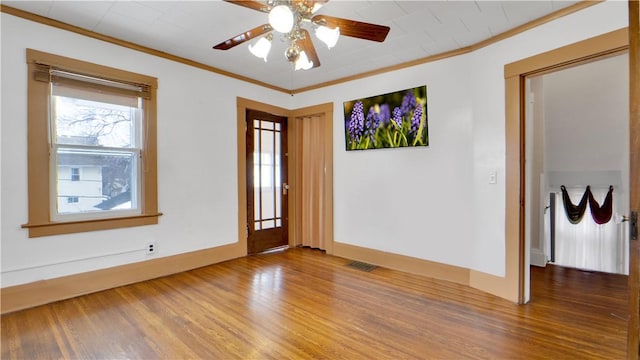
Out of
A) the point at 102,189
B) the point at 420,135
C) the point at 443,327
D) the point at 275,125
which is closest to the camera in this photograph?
the point at 443,327

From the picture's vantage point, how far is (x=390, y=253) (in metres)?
3.77

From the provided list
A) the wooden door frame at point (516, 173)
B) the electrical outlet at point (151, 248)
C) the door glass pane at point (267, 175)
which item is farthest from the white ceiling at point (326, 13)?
the electrical outlet at point (151, 248)

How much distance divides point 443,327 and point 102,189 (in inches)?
137

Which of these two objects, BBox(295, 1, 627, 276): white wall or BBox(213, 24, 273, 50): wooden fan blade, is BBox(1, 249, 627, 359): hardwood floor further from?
BBox(213, 24, 273, 50): wooden fan blade

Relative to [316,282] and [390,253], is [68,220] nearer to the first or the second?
[316,282]

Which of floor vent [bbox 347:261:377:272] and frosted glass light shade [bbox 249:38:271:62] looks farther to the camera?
floor vent [bbox 347:261:377:272]

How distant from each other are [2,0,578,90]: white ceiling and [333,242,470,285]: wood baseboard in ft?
7.98

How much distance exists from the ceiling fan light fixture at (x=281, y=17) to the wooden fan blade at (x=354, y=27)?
294 mm

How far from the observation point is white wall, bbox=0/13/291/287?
97.8 inches

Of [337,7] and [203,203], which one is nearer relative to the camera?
[337,7]

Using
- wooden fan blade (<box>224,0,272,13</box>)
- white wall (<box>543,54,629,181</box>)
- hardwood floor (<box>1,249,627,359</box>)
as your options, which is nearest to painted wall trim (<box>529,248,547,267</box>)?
hardwood floor (<box>1,249,627,359</box>)

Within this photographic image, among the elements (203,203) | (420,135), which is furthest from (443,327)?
(203,203)

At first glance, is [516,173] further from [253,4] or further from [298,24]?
[253,4]

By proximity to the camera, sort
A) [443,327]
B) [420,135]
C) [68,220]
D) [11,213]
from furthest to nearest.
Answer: [420,135] < [68,220] < [11,213] < [443,327]
